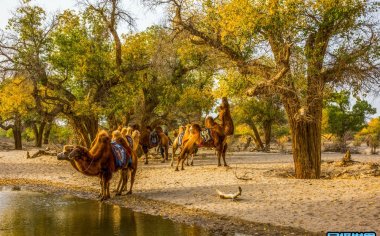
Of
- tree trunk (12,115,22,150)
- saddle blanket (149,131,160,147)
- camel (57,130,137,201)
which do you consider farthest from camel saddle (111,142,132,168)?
tree trunk (12,115,22,150)

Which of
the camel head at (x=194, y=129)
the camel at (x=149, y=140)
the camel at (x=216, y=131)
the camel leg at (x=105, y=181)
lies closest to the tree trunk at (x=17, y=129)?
the camel at (x=149, y=140)

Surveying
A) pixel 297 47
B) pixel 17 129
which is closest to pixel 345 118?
pixel 17 129

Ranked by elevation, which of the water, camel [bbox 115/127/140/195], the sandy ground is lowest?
the water

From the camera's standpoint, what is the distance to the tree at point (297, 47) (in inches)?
539

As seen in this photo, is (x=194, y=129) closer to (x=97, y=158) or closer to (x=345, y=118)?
(x=97, y=158)

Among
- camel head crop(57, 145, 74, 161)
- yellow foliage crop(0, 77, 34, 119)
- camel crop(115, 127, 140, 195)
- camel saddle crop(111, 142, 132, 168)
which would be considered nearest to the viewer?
camel head crop(57, 145, 74, 161)

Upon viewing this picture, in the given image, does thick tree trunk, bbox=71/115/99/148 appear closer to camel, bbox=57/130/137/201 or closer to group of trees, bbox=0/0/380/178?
group of trees, bbox=0/0/380/178

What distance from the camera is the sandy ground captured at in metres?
9.00

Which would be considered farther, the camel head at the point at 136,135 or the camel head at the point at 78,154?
the camel head at the point at 136,135

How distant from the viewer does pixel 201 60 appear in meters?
20.2

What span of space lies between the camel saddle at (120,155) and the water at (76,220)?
3.92 ft

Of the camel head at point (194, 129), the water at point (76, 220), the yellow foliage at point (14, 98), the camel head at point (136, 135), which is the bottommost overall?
the water at point (76, 220)

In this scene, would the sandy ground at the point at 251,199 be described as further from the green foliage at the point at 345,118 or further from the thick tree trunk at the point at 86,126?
the green foliage at the point at 345,118

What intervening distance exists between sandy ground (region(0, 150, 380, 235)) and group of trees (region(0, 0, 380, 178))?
9.02ft
